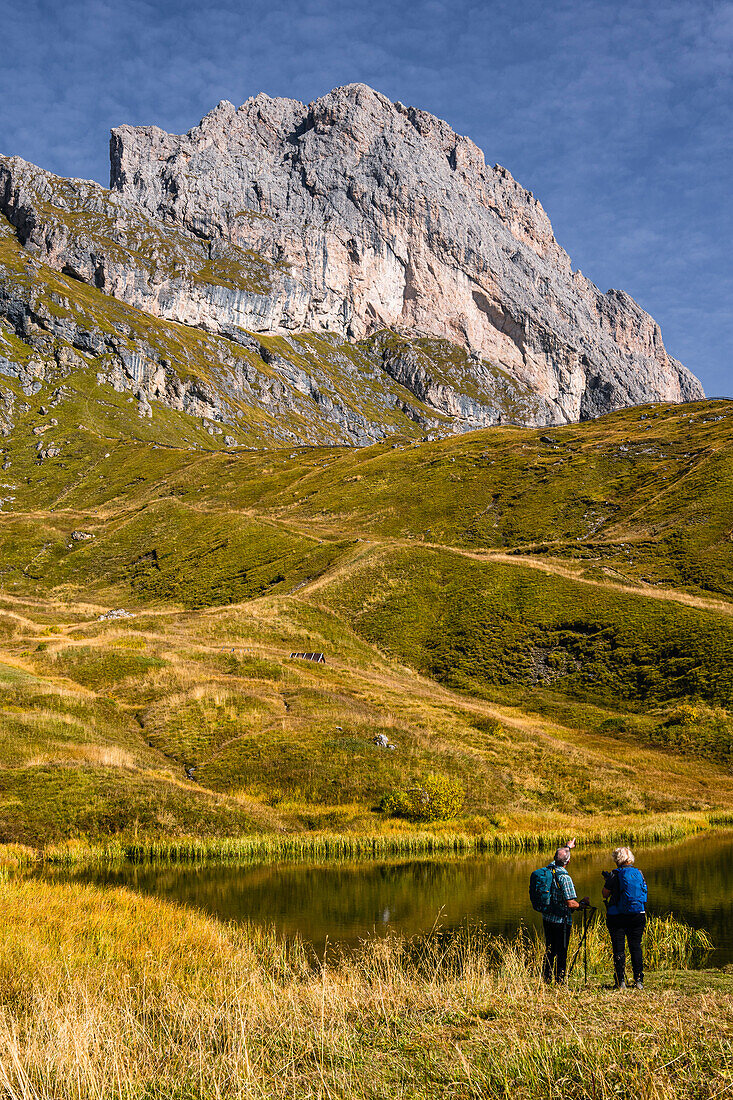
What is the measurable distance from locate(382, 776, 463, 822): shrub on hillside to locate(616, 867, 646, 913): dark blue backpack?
2288 cm

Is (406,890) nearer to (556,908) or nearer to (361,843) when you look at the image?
(361,843)

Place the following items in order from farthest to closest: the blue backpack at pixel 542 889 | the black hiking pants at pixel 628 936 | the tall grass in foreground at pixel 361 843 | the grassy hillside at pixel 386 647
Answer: the grassy hillside at pixel 386 647 < the tall grass in foreground at pixel 361 843 < the blue backpack at pixel 542 889 < the black hiking pants at pixel 628 936

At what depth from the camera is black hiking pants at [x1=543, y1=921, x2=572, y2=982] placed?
14.7 meters

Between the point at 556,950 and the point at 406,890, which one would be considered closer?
the point at 556,950

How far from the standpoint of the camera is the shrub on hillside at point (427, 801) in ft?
121

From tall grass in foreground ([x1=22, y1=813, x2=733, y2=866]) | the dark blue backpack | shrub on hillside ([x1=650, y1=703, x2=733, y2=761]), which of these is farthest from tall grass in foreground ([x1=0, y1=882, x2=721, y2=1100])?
shrub on hillside ([x1=650, y1=703, x2=733, y2=761])

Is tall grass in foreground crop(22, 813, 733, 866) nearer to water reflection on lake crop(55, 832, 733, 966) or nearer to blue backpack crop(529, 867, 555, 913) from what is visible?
Answer: water reflection on lake crop(55, 832, 733, 966)

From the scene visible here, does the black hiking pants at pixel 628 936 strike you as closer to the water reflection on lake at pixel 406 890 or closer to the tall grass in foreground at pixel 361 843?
the water reflection on lake at pixel 406 890

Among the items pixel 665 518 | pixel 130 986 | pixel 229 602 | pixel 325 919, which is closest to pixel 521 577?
pixel 665 518

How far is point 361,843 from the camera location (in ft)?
106

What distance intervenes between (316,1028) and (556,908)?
21.5 ft

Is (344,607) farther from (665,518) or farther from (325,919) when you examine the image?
(325,919)

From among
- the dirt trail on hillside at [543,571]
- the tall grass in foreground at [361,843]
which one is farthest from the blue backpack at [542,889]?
the dirt trail on hillside at [543,571]

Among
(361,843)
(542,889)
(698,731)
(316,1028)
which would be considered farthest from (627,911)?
(698,731)
